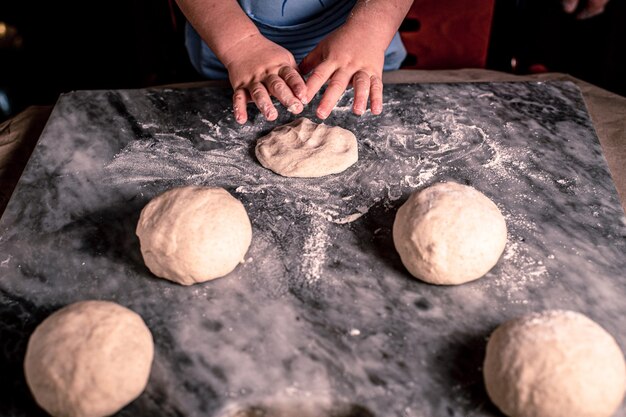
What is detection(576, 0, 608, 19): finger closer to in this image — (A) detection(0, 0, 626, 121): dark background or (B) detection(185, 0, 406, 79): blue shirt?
(A) detection(0, 0, 626, 121): dark background

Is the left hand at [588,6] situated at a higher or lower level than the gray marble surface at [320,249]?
higher

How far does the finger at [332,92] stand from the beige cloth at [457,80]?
2.40ft

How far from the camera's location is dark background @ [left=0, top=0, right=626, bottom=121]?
3.19 m

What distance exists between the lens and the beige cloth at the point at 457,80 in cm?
224

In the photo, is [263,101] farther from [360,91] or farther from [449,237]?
[449,237]

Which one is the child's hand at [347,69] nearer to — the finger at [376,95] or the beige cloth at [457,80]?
the finger at [376,95]

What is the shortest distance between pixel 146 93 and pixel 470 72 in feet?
4.61

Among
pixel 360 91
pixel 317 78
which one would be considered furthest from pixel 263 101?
pixel 360 91

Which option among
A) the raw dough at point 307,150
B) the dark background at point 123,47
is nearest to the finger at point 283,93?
the raw dough at point 307,150

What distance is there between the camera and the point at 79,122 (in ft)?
6.94

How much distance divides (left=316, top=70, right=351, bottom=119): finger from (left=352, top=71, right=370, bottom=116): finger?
36 mm

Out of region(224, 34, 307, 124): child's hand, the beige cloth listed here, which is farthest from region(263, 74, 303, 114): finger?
the beige cloth

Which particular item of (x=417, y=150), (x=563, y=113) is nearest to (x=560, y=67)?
(x=563, y=113)

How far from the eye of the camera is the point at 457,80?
2.66m
